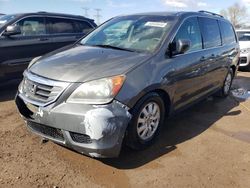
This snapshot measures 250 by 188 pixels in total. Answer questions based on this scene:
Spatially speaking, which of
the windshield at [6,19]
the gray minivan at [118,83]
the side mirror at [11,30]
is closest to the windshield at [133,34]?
the gray minivan at [118,83]

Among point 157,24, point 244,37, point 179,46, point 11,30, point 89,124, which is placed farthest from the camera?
point 244,37

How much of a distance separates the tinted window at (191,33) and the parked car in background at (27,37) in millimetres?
3459

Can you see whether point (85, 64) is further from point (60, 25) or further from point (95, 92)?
point (60, 25)

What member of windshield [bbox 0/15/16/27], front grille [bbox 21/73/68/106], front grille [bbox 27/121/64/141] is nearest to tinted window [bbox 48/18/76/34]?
windshield [bbox 0/15/16/27]

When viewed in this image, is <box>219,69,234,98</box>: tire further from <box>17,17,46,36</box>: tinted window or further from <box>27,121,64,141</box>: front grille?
<box>27,121,64,141</box>: front grille

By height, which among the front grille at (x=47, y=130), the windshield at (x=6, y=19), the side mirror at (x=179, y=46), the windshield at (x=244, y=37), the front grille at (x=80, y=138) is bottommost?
the windshield at (x=244, y=37)

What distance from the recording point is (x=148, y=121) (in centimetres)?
395

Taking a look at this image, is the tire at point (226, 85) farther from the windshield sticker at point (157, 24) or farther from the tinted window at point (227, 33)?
the windshield sticker at point (157, 24)

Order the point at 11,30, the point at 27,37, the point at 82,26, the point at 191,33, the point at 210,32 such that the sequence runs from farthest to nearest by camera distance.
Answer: the point at 82,26, the point at 27,37, the point at 11,30, the point at 210,32, the point at 191,33

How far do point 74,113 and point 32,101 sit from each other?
0.62m

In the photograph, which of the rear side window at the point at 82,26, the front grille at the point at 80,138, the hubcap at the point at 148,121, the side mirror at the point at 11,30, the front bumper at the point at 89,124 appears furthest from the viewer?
the rear side window at the point at 82,26

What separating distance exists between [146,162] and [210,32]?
2.94 m

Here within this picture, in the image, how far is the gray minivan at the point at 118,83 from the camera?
10.9ft

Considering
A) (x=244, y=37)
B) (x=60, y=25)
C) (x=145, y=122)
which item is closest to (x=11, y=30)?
(x=60, y=25)
